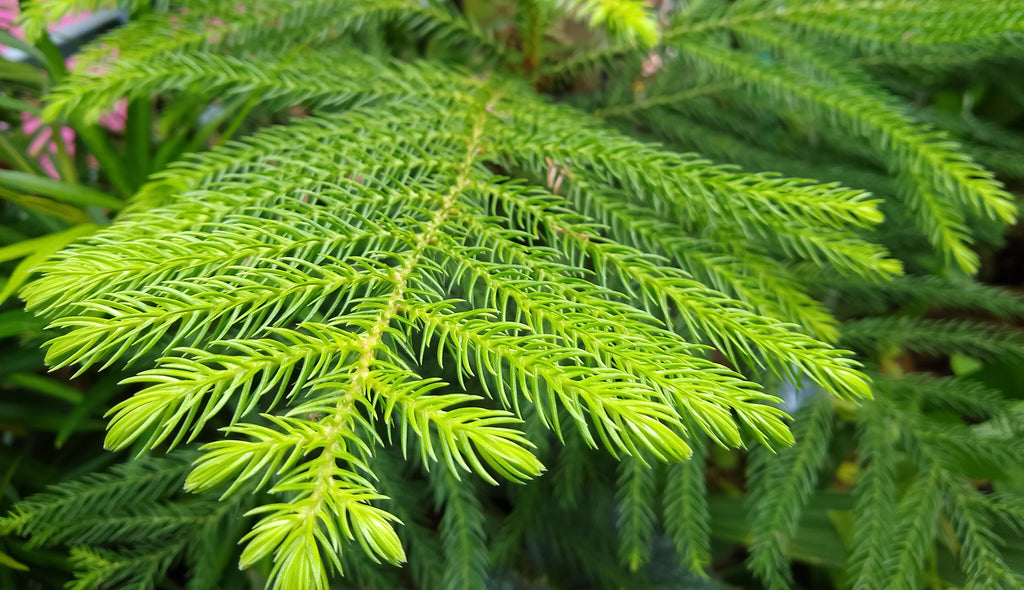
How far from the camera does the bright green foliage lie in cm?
35

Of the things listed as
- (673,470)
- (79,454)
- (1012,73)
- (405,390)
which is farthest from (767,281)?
(79,454)

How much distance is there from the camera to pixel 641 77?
3.16 feet

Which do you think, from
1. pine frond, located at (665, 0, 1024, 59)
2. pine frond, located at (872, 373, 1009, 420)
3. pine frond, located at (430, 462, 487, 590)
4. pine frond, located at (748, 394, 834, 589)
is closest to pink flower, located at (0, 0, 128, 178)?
pine frond, located at (430, 462, 487, 590)

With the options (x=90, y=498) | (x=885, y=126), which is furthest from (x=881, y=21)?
(x=90, y=498)

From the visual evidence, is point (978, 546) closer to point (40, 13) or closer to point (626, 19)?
point (626, 19)

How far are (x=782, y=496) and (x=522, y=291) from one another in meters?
0.42

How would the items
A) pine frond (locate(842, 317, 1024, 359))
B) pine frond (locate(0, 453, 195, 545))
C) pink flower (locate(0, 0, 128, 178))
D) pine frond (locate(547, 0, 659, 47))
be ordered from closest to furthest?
pine frond (locate(547, 0, 659, 47)), pine frond (locate(0, 453, 195, 545)), pine frond (locate(842, 317, 1024, 359)), pink flower (locate(0, 0, 128, 178))

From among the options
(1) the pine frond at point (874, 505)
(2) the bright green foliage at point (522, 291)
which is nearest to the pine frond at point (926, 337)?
(2) the bright green foliage at point (522, 291)

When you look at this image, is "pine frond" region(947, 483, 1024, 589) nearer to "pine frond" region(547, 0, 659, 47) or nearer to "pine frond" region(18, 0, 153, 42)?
"pine frond" region(547, 0, 659, 47)

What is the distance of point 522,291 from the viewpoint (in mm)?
434

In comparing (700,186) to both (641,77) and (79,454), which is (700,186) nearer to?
(641,77)

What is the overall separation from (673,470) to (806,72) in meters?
0.54

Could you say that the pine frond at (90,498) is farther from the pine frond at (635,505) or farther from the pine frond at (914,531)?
the pine frond at (914,531)

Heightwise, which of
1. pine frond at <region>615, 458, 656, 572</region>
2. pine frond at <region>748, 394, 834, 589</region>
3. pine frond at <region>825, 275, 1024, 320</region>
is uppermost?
pine frond at <region>825, 275, 1024, 320</region>
